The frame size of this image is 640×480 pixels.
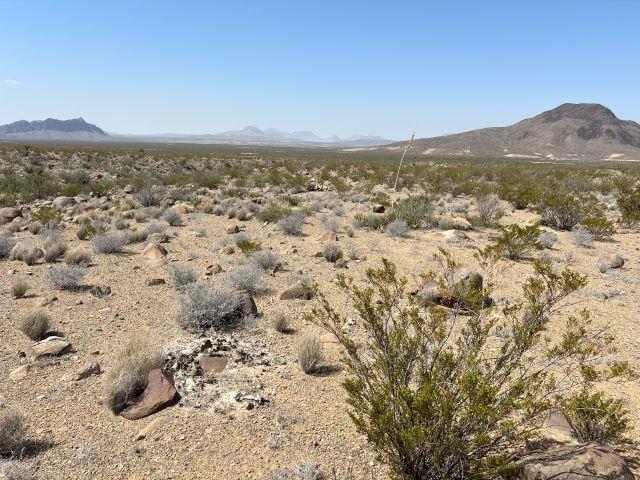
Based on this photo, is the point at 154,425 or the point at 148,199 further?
the point at 148,199

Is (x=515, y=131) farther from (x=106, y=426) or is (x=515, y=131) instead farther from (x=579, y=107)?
(x=106, y=426)

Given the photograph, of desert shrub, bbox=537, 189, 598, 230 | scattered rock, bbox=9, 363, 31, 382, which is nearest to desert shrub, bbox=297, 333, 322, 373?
scattered rock, bbox=9, 363, 31, 382

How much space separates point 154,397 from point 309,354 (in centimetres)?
174

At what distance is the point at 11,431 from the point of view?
143 inches

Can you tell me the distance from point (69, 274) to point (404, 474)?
692 cm

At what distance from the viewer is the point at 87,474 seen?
341 centimetres

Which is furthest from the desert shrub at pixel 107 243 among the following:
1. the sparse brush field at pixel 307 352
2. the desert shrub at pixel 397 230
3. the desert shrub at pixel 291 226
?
the desert shrub at pixel 397 230

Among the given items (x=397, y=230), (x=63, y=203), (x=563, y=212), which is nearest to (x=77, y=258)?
(x=397, y=230)

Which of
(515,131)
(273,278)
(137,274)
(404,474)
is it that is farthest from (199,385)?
(515,131)

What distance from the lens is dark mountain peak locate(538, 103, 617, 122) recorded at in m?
135

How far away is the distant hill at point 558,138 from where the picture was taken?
113 metres

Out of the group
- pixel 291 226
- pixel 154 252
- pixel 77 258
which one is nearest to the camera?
pixel 77 258

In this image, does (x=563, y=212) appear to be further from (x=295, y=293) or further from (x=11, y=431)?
(x=11, y=431)

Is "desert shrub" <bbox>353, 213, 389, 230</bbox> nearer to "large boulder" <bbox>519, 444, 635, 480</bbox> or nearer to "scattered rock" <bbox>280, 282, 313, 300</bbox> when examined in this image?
"scattered rock" <bbox>280, 282, 313, 300</bbox>
